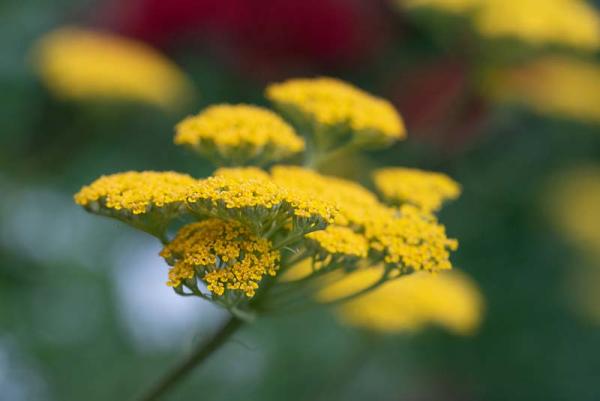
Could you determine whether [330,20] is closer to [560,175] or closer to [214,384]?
[560,175]

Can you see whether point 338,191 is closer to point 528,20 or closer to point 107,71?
point 528,20

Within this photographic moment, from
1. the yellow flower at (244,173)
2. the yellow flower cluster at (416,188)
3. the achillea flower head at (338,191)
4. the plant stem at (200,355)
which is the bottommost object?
the plant stem at (200,355)

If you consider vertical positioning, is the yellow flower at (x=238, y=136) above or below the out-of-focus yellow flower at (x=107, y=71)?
above

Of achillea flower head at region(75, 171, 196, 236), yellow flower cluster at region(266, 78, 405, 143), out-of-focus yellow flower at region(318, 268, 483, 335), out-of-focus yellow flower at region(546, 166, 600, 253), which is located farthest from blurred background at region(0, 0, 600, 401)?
achillea flower head at region(75, 171, 196, 236)

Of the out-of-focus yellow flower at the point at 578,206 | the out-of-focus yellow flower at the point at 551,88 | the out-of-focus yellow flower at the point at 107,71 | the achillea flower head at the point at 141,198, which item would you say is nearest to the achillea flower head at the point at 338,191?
the achillea flower head at the point at 141,198

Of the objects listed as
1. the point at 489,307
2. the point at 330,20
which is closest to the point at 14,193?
the point at 330,20

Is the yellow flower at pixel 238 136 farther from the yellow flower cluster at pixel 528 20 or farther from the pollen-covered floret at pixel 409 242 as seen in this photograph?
the yellow flower cluster at pixel 528 20
